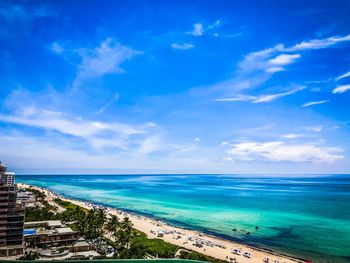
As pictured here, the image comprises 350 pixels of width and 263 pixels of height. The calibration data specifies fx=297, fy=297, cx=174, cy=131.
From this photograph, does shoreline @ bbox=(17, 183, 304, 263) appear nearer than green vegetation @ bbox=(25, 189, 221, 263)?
No

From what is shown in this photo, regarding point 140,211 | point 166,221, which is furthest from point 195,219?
point 140,211

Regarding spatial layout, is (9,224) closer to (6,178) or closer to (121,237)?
(121,237)

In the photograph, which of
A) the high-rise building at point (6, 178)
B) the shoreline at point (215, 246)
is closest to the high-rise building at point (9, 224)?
the high-rise building at point (6, 178)

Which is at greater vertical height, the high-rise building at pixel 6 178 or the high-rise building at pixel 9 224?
the high-rise building at pixel 6 178

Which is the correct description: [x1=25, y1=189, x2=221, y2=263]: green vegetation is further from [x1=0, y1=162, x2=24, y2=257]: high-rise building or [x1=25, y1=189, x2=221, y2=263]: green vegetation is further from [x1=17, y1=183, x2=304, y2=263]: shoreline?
[x1=0, y1=162, x2=24, y2=257]: high-rise building

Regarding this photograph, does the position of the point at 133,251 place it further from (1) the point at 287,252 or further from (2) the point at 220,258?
(1) the point at 287,252

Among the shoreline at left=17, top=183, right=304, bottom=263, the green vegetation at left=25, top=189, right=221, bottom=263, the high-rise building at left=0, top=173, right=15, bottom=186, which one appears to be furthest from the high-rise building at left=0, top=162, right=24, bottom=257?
the shoreline at left=17, top=183, right=304, bottom=263

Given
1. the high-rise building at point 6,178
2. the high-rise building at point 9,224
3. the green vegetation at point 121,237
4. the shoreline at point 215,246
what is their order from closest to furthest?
the green vegetation at point 121,237 → the high-rise building at point 9,224 → the shoreline at point 215,246 → the high-rise building at point 6,178

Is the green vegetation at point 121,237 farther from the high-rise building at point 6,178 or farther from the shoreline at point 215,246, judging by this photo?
the high-rise building at point 6,178

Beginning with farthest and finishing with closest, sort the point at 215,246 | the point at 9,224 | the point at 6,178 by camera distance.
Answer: the point at 6,178
the point at 215,246
the point at 9,224

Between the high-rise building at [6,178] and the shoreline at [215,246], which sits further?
the high-rise building at [6,178]

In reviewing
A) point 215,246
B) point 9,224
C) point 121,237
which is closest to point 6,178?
point 9,224
